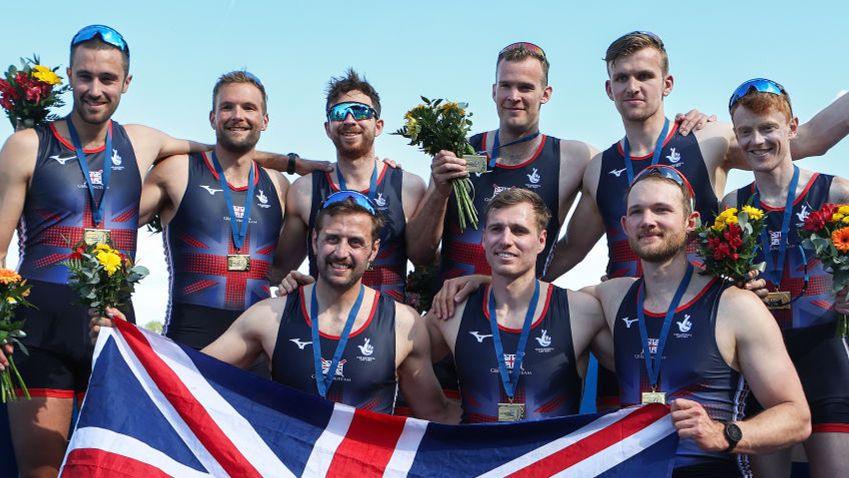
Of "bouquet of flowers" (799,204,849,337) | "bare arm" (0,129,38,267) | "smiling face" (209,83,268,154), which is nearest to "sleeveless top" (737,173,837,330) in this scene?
"bouquet of flowers" (799,204,849,337)

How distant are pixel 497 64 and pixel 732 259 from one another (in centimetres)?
318

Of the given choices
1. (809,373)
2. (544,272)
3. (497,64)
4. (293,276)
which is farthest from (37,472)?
(809,373)

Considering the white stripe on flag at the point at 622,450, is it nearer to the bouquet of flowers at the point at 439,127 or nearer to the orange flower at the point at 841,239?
the orange flower at the point at 841,239

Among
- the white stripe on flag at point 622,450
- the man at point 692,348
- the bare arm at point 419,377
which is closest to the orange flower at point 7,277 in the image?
the bare arm at point 419,377

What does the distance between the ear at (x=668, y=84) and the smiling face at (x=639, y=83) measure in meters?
0.16

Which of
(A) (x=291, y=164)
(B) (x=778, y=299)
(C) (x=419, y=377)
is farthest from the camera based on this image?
(A) (x=291, y=164)

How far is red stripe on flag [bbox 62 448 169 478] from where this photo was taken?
20.0 ft

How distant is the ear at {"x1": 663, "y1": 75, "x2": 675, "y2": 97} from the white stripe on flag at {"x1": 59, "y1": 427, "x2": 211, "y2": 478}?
4.98m

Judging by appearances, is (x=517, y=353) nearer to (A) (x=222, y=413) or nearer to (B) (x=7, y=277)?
(A) (x=222, y=413)

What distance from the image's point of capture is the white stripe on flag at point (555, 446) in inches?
239

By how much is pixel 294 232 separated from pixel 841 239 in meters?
4.61

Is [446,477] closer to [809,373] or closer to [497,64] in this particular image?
[809,373]

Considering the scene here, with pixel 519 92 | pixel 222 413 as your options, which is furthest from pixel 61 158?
pixel 519 92

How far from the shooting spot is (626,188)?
795 cm
